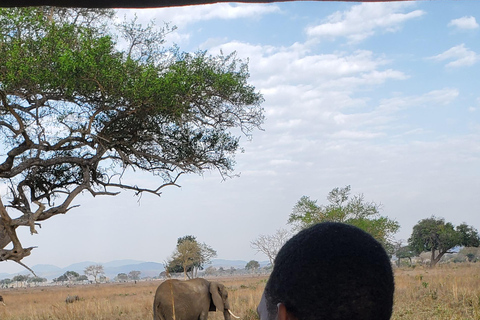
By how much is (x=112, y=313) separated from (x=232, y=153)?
5.32 m

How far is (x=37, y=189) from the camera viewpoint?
11711 millimetres

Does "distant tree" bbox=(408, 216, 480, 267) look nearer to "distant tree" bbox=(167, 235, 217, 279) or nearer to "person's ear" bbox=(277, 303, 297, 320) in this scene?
"distant tree" bbox=(167, 235, 217, 279)

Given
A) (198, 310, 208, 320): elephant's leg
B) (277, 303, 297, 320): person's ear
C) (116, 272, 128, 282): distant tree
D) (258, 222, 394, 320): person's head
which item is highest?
(258, 222, 394, 320): person's head

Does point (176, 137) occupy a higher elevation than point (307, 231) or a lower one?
higher

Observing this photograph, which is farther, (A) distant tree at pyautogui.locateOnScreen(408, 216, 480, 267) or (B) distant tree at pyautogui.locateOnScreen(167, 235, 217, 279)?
(A) distant tree at pyautogui.locateOnScreen(408, 216, 480, 267)

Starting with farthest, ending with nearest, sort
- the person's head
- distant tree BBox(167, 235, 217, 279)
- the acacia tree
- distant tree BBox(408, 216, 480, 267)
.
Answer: distant tree BBox(408, 216, 480, 267) → distant tree BBox(167, 235, 217, 279) → the acacia tree → the person's head

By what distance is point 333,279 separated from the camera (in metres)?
0.97

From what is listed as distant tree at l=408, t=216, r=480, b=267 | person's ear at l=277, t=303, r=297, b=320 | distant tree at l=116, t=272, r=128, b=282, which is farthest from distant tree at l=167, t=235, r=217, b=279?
distant tree at l=116, t=272, r=128, b=282

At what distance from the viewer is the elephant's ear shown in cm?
1186

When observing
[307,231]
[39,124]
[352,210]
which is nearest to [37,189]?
[39,124]

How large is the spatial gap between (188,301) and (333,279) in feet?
38.0

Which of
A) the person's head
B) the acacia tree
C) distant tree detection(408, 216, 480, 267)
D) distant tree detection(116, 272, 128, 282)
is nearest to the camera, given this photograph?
the person's head

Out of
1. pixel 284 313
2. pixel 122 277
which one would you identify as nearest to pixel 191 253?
pixel 284 313

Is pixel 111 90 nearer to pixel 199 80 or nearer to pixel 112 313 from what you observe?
pixel 199 80
